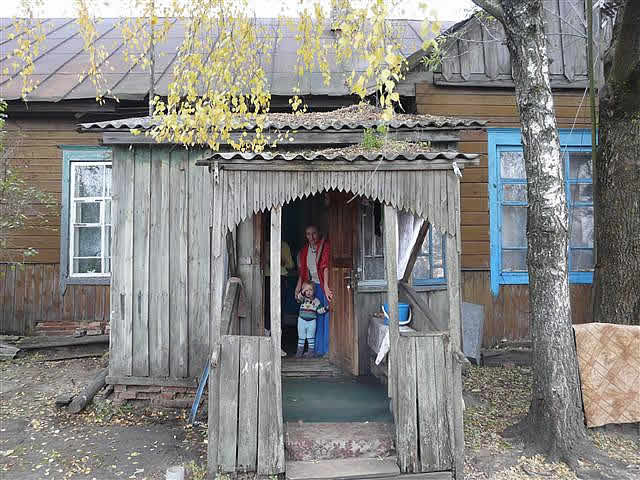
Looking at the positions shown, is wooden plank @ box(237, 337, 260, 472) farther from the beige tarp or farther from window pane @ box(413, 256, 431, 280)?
window pane @ box(413, 256, 431, 280)

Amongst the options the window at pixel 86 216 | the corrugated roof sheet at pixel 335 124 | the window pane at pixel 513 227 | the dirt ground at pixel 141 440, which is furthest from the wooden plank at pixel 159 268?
the window pane at pixel 513 227

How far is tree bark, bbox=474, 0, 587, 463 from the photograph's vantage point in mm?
4656

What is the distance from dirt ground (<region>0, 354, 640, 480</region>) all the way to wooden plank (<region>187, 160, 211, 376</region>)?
78 cm

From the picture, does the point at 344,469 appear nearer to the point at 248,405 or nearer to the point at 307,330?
the point at 248,405

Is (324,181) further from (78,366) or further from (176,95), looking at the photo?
(78,366)

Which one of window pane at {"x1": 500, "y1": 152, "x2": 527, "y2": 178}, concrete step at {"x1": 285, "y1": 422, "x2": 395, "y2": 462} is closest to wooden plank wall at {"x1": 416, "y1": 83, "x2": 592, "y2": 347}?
window pane at {"x1": 500, "y1": 152, "x2": 527, "y2": 178}

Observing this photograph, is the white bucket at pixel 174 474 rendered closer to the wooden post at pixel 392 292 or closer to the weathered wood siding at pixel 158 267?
the wooden post at pixel 392 292

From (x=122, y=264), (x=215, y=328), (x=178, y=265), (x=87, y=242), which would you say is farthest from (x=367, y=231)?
(x=87, y=242)

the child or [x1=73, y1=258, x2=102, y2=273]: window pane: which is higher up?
[x1=73, y1=258, x2=102, y2=273]: window pane

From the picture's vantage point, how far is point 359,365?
6.48 metres

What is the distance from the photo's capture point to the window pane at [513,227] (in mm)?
8148

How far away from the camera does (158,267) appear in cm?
636

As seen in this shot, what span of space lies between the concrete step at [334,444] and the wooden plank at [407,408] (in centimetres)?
23

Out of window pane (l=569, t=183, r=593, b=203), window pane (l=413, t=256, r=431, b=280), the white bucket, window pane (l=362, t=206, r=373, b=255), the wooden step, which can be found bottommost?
the white bucket
